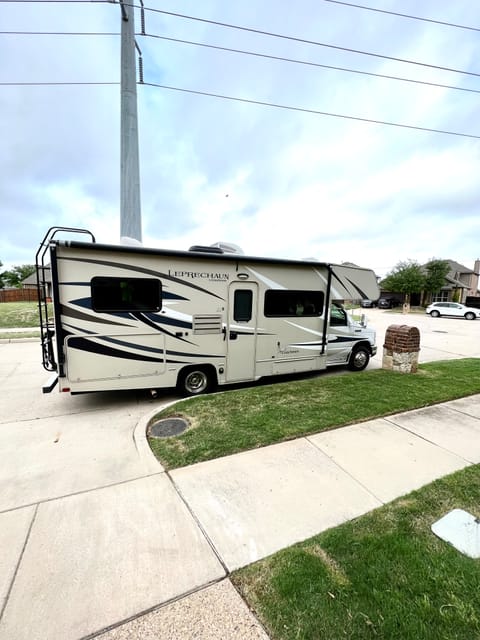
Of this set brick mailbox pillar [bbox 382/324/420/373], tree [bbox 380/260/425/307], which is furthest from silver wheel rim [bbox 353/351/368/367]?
tree [bbox 380/260/425/307]

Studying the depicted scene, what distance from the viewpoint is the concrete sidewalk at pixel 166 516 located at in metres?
1.79

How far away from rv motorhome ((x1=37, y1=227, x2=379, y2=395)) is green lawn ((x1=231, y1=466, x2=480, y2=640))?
3.52m

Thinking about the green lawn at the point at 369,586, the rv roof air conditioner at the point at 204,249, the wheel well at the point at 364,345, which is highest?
the rv roof air conditioner at the point at 204,249

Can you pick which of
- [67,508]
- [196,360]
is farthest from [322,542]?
[196,360]

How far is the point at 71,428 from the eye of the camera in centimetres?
427

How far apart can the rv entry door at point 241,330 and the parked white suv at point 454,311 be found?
28340 mm

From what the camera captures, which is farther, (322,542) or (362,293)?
(362,293)

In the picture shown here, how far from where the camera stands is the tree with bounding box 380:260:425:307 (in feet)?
117

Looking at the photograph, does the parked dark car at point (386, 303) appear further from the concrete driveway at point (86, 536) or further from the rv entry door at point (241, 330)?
the concrete driveway at point (86, 536)

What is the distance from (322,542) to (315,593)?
0.43m

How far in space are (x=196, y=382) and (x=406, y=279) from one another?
37607 mm

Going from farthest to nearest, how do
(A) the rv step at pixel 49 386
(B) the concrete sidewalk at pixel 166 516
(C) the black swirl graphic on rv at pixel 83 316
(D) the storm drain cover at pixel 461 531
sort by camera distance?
(A) the rv step at pixel 49 386, (C) the black swirl graphic on rv at pixel 83 316, (D) the storm drain cover at pixel 461 531, (B) the concrete sidewalk at pixel 166 516

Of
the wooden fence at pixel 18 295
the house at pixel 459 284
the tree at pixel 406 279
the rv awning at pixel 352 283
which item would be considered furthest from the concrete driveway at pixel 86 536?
the house at pixel 459 284

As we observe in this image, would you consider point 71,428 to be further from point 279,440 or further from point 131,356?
point 279,440
